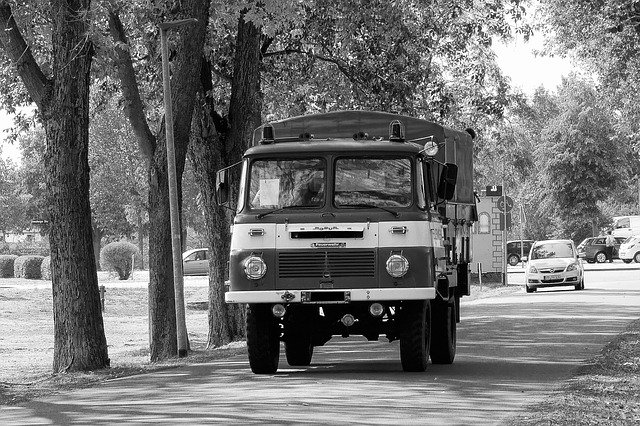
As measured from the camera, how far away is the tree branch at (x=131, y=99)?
24906 millimetres

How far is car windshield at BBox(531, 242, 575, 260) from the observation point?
42.8 metres

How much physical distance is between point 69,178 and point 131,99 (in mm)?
6360

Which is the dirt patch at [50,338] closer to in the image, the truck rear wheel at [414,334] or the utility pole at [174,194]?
the utility pole at [174,194]

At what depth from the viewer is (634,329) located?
23.6 m

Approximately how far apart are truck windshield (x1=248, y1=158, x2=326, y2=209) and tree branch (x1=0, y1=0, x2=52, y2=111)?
4998 millimetres

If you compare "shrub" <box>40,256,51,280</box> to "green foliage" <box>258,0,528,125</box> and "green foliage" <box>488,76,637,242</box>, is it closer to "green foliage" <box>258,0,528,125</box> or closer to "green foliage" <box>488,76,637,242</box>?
"green foliage" <box>258,0,528,125</box>

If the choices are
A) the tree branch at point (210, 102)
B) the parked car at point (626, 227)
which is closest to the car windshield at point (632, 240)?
the parked car at point (626, 227)

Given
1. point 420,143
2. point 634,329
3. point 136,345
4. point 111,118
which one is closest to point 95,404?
point 420,143

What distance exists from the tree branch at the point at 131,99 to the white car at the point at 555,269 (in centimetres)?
1988

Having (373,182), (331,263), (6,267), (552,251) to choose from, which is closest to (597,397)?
(331,263)

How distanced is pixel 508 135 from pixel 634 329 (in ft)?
55.8

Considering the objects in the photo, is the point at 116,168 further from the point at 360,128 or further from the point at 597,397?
the point at 597,397

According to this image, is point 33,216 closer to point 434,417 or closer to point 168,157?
point 168,157

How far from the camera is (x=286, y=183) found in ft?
50.9
